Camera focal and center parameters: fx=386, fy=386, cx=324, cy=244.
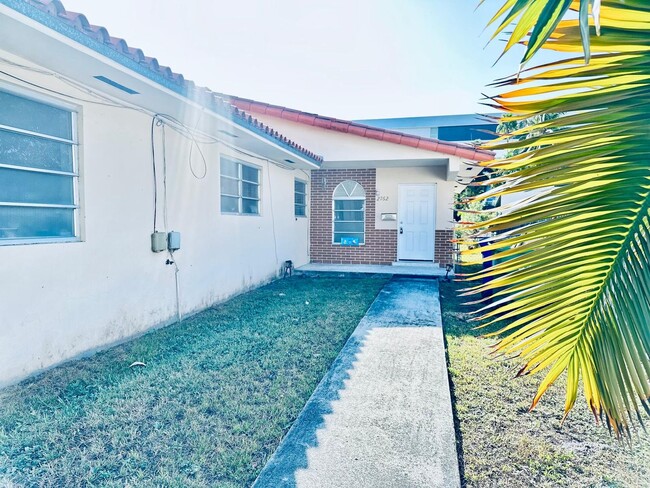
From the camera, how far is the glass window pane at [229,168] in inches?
289

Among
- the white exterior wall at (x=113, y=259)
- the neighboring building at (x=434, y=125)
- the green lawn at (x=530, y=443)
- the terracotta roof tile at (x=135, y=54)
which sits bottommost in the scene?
the green lawn at (x=530, y=443)

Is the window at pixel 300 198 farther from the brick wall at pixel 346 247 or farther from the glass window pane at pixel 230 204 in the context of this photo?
the glass window pane at pixel 230 204

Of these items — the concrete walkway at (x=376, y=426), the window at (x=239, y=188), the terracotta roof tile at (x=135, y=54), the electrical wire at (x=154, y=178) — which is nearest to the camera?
the concrete walkway at (x=376, y=426)

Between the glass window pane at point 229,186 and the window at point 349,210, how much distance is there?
15.3ft

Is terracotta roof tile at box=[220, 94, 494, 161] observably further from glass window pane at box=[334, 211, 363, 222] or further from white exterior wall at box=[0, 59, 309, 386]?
white exterior wall at box=[0, 59, 309, 386]

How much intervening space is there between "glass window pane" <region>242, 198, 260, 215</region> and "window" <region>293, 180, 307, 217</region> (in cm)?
223

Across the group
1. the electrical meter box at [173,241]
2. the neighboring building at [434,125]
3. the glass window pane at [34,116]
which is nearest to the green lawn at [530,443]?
the electrical meter box at [173,241]

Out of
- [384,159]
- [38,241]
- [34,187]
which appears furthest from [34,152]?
[384,159]

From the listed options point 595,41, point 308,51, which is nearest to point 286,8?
point 308,51

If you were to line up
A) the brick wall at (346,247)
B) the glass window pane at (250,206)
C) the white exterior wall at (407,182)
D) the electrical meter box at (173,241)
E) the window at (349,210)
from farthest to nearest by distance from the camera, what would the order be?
the window at (349,210), the brick wall at (346,247), the white exterior wall at (407,182), the glass window pane at (250,206), the electrical meter box at (173,241)

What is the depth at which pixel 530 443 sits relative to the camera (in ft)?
9.10

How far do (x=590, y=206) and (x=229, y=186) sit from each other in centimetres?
707

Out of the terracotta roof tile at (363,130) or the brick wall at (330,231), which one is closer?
the terracotta roof tile at (363,130)

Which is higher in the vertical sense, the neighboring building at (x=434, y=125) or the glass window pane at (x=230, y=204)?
the neighboring building at (x=434, y=125)
